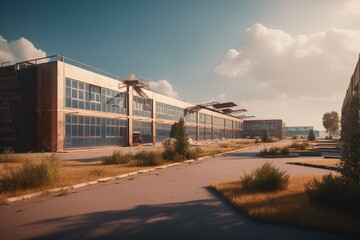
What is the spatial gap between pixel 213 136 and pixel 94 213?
219 feet

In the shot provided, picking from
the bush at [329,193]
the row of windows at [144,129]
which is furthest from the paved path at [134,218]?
the row of windows at [144,129]

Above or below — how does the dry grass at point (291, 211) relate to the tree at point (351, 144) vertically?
below

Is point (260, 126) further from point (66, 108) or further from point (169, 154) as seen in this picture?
point (169, 154)

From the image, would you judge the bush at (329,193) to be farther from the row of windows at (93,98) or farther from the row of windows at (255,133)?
the row of windows at (255,133)

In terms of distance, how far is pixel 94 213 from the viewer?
5.98m

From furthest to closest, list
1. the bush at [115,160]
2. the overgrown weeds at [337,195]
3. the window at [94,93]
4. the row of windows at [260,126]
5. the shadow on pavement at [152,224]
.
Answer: the row of windows at [260,126] → the window at [94,93] → the bush at [115,160] → the overgrown weeds at [337,195] → the shadow on pavement at [152,224]

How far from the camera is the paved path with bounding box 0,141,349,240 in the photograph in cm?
476

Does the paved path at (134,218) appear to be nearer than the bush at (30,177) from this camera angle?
Yes

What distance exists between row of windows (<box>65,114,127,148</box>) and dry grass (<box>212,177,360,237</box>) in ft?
79.5

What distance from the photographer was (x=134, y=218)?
5621mm

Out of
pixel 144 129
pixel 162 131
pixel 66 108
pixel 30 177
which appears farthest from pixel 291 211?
pixel 162 131

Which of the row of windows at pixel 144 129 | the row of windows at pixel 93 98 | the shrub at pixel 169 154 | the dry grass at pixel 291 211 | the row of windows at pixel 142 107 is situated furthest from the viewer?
the row of windows at pixel 144 129

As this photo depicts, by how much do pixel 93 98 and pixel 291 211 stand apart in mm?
29397

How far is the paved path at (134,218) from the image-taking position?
4.76 meters
